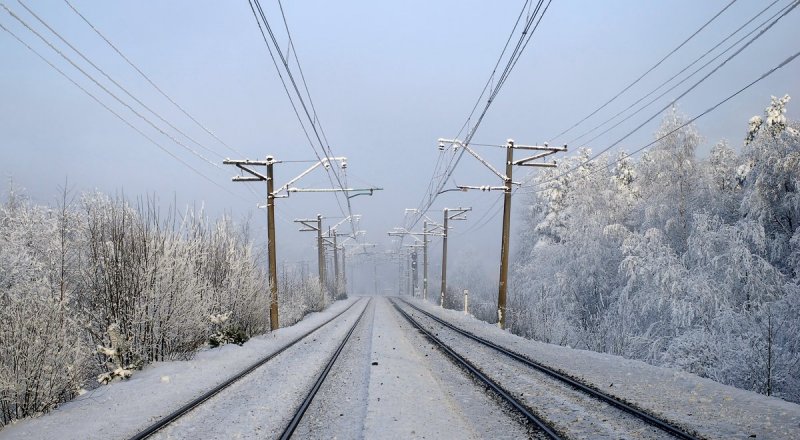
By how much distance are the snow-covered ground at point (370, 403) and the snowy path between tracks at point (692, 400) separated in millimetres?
18

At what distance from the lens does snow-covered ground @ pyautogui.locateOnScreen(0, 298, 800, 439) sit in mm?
5988

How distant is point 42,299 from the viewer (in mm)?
7520

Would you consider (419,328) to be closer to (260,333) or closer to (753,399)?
(260,333)

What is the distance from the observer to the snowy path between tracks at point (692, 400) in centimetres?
579

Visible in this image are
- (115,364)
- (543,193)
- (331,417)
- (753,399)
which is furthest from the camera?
(543,193)

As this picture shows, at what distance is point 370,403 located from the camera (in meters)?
7.22

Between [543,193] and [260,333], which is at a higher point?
[543,193]

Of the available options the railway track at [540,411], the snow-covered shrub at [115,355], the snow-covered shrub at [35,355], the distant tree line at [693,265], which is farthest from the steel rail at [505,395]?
the snow-covered shrub at [115,355]

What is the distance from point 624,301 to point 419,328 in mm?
10062

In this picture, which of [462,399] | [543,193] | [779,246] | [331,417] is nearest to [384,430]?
[331,417]

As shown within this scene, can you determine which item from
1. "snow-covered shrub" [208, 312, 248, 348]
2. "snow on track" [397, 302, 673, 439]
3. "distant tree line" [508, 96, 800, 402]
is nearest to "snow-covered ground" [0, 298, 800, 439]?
"snow on track" [397, 302, 673, 439]

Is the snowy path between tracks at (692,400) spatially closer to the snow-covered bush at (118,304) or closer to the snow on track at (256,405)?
the snow on track at (256,405)

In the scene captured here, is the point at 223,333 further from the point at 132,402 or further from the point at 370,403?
the point at 370,403

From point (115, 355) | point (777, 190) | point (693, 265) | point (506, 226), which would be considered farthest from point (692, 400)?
point (777, 190)
